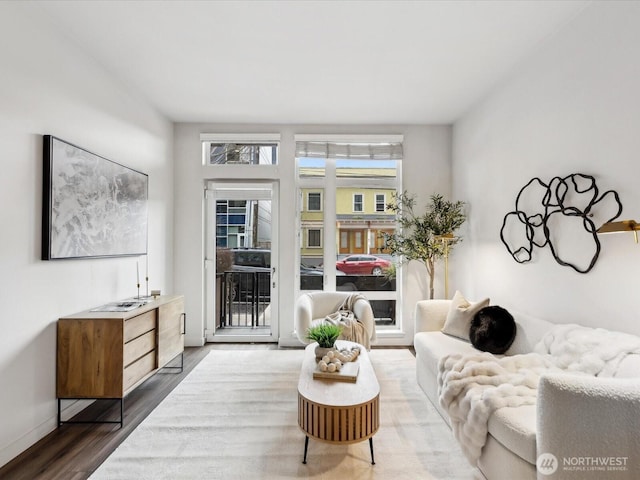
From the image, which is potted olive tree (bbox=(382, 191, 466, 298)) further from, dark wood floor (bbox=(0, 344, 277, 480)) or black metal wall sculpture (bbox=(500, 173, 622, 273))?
dark wood floor (bbox=(0, 344, 277, 480))

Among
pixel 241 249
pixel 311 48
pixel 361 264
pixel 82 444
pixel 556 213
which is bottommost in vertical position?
pixel 82 444

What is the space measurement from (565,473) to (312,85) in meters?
3.21

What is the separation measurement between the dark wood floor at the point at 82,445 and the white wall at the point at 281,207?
4.92 feet

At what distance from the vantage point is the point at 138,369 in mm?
2537

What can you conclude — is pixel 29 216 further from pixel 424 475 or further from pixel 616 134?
pixel 616 134

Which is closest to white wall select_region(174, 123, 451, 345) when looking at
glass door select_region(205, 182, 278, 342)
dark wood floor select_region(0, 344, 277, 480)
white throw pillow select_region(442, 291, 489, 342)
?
glass door select_region(205, 182, 278, 342)

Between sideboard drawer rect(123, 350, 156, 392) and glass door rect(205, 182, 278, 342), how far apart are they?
5.14 ft

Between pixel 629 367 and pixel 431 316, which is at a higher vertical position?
pixel 629 367

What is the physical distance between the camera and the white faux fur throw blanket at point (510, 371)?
1677 mm

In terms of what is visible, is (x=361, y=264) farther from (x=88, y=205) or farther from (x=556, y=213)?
(x=88, y=205)

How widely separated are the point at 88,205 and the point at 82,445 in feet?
5.49

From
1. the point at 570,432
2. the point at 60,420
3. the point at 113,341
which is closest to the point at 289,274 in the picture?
the point at 113,341

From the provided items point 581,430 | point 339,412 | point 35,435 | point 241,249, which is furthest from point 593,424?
point 241,249

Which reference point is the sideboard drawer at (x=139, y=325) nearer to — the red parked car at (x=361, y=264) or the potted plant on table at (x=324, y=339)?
the potted plant on table at (x=324, y=339)
